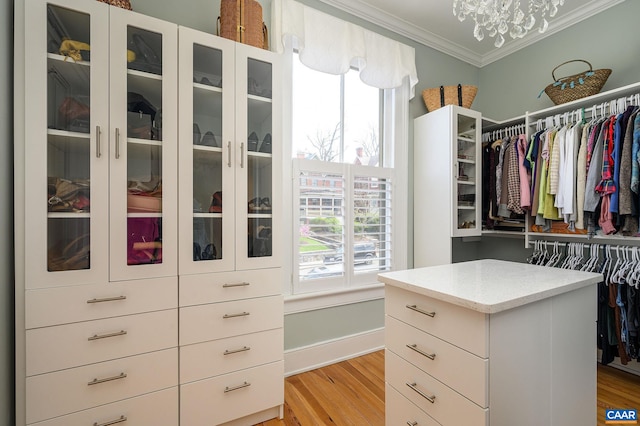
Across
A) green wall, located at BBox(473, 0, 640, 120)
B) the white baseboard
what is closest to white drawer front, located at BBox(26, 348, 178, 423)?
the white baseboard

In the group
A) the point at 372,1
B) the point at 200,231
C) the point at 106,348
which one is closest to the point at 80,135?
the point at 200,231

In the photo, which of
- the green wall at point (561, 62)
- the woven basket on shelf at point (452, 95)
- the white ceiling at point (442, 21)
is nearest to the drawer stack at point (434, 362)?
the woven basket on shelf at point (452, 95)

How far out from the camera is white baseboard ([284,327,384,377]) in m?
2.12

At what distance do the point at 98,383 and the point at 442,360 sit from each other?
4.78 ft

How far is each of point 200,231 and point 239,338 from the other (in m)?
0.62

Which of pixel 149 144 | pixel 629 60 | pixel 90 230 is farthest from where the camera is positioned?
pixel 629 60

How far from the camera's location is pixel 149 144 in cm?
142

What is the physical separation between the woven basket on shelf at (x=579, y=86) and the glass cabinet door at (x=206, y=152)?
2597 millimetres

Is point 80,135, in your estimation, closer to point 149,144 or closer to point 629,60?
point 149,144

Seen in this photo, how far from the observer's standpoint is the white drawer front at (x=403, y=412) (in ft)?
3.63

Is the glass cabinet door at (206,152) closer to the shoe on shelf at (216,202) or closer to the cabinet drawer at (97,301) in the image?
the shoe on shelf at (216,202)

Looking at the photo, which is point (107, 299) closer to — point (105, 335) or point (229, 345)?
point (105, 335)

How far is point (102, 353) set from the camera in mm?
1275

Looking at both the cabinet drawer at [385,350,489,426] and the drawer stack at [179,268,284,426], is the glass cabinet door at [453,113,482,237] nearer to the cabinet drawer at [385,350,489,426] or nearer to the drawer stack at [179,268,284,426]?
the cabinet drawer at [385,350,489,426]
